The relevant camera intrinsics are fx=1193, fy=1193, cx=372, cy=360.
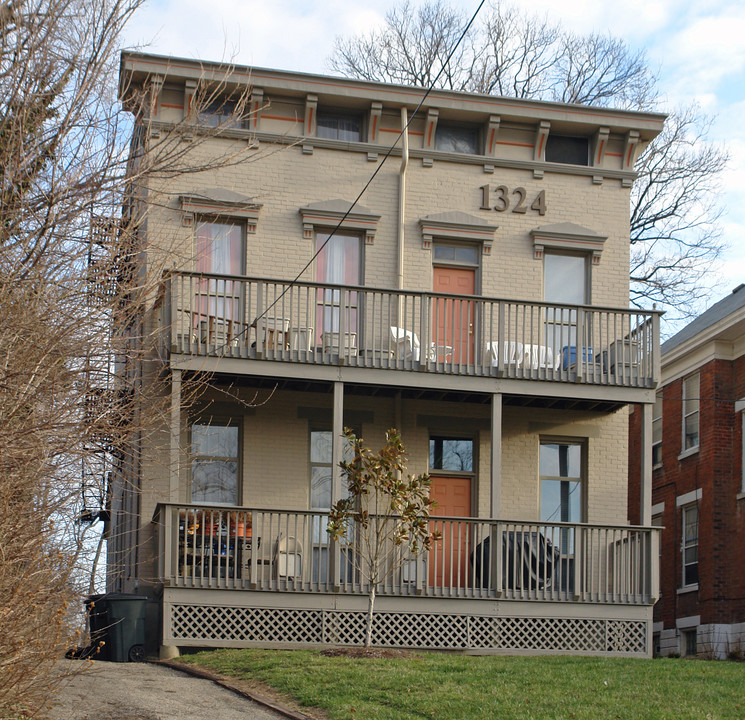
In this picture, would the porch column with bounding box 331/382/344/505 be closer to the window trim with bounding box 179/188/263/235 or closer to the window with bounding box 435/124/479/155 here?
the window trim with bounding box 179/188/263/235

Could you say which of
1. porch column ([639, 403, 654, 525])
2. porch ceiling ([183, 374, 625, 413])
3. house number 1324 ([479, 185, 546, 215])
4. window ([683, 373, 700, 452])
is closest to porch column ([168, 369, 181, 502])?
porch ceiling ([183, 374, 625, 413])

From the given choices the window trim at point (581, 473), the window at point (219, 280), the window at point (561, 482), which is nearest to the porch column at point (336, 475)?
the window at point (219, 280)

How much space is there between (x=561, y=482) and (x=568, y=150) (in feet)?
18.5

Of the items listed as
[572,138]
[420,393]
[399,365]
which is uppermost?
[572,138]

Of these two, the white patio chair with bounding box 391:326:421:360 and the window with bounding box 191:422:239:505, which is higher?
the white patio chair with bounding box 391:326:421:360

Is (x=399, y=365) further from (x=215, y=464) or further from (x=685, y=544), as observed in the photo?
(x=685, y=544)

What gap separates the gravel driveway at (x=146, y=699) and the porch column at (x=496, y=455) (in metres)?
5.38

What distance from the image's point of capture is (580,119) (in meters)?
19.8

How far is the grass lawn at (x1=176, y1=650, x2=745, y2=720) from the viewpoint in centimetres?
1029

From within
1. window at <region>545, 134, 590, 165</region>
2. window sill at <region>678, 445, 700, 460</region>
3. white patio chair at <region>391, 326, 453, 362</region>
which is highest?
window at <region>545, 134, 590, 165</region>

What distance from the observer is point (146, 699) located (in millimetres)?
11391

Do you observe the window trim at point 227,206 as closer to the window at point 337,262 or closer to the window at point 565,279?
the window at point 337,262

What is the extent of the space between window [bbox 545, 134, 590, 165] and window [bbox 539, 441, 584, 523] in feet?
15.9

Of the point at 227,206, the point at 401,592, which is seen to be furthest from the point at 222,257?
the point at 401,592
